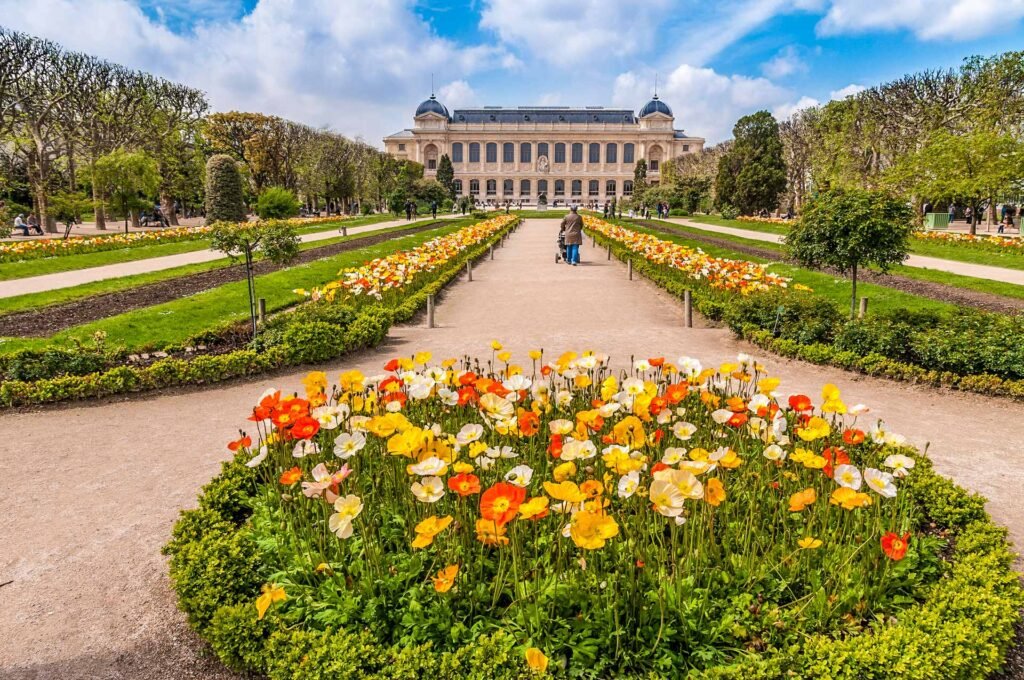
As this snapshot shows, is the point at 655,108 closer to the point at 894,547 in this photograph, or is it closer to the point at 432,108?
the point at 432,108

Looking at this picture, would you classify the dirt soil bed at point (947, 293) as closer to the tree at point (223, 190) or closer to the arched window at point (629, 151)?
the tree at point (223, 190)

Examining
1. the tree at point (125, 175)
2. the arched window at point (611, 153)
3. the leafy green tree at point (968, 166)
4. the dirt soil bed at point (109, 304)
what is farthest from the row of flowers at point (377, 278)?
the arched window at point (611, 153)

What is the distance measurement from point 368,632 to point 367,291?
27.3 ft

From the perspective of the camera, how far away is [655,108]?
102812mm

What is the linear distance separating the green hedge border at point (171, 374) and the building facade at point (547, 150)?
95317mm

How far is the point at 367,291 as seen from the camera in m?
10.5

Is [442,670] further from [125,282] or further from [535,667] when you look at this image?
[125,282]

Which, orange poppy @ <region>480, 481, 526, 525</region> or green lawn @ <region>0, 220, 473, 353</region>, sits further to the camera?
green lawn @ <region>0, 220, 473, 353</region>

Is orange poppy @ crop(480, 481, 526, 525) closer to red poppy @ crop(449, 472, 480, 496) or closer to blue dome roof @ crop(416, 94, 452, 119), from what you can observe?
red poppy @ crop(449, 472, 480, 496)

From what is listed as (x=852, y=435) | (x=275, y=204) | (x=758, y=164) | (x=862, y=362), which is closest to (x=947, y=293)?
(x=862, y=362)

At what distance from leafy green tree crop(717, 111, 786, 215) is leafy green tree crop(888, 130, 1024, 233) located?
1555 cm

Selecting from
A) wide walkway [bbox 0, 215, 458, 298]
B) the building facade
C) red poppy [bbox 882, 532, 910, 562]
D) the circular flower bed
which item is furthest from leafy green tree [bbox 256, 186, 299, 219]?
the building facade

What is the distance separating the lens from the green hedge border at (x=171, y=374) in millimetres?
6410

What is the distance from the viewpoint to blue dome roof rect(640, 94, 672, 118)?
10257 centimetres
